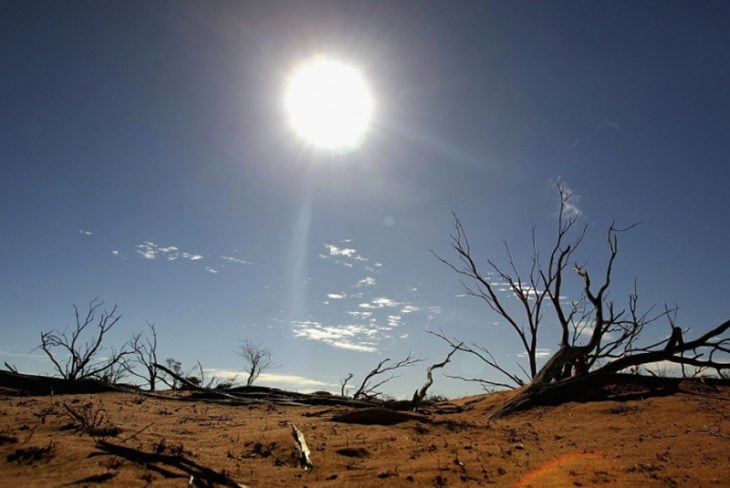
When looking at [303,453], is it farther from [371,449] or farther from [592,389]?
[592,389]

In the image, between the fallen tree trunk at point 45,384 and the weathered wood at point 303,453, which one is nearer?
the weathered wood at point 303,453

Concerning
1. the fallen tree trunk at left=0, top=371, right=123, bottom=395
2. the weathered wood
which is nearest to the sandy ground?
the weathered wood

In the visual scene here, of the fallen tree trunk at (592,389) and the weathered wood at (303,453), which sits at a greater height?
the fallen tree trunk at (592,389)

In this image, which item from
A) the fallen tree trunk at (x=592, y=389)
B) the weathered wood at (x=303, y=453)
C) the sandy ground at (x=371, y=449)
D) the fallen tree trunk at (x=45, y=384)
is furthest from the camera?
the fallen tree trunk at (x=45, y=384)

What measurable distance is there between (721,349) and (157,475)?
10.1m

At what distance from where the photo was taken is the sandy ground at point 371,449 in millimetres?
3484

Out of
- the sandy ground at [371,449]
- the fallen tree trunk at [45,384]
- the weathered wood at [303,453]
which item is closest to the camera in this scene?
the sandy ground at [371,449]

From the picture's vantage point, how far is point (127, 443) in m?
4.02

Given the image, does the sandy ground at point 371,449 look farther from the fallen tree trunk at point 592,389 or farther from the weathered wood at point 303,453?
the fallen tree trunk at point 592,389

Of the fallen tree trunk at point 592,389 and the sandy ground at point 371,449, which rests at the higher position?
the fallen tree trunk at point 592,389

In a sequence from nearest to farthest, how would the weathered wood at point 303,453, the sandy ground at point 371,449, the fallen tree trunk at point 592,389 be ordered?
1. the sandy ground at point 371,449
2. the weathered wood at point 303,453
3. the fallen tree trunk at point 592,389

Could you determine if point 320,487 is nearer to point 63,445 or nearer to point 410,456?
point 410,456

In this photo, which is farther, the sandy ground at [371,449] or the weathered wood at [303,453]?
the weathered wood at [303,453]

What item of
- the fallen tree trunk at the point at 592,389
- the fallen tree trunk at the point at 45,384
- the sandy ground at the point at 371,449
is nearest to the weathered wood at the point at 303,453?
the sandy ground at the point at 371,449
